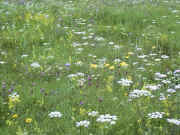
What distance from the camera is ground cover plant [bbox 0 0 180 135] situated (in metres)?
3.79

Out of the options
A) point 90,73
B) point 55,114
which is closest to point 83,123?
point 55,114

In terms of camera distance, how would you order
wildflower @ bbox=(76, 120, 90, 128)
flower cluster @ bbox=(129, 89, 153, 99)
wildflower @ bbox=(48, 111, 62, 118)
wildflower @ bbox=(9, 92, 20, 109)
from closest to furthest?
wildflower @ bbox=(76, 120, 90, 128), wildflower @ bbox=(48, 111, 62, 118), flower cluster @ bbox=(129, 89, 153, 99), wildflower @ bbox=(9, 92, 20, 109)

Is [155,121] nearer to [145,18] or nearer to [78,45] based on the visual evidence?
[78,45]

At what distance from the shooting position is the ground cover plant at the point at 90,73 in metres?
3.79

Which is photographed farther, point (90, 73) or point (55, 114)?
point (90, 73)

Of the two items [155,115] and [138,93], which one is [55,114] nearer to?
[138,93]

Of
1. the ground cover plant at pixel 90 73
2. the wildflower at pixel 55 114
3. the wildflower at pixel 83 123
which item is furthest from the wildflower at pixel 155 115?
the wildflower at pixel 55 114

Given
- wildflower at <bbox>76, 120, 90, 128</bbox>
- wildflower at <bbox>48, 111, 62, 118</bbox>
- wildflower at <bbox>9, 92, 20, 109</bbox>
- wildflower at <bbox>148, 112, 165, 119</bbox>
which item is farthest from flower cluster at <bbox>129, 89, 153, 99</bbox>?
wildflower at <bbox>9, 92, 20, 109</bbox>

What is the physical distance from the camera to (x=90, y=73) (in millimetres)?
5363

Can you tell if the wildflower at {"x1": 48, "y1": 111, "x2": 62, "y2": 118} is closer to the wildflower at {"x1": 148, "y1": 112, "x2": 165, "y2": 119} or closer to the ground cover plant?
the ground cover plant

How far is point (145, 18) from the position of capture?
29.9ft

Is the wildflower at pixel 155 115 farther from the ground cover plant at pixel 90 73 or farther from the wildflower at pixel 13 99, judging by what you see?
the wildflower at pixel 13 99

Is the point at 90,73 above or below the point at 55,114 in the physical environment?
above

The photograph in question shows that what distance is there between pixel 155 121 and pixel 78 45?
3238 mm
